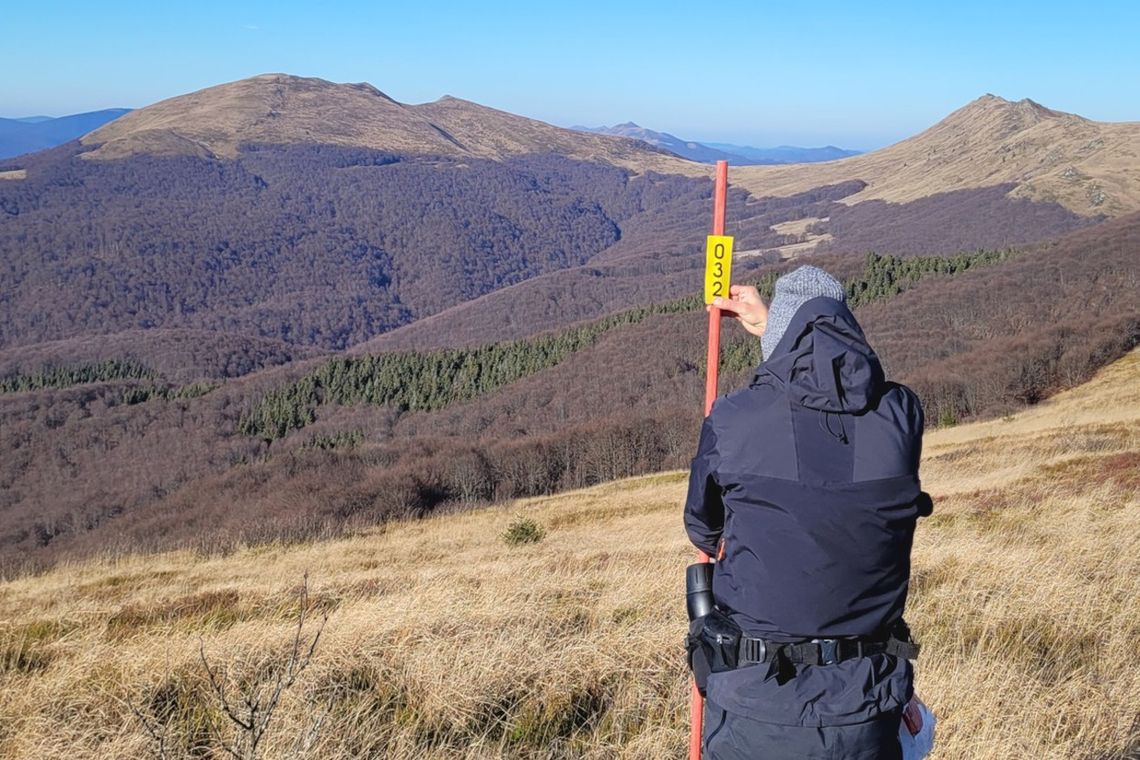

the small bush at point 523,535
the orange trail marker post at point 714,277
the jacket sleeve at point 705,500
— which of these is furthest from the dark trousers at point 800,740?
the small bush at point 523,535

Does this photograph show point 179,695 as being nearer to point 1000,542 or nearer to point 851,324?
point 851,324

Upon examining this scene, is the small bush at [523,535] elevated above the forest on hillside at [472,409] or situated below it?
above

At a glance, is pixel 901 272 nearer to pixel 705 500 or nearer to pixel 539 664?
pixel 539 664

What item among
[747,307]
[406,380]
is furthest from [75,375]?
[747,307]

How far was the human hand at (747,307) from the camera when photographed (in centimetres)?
411

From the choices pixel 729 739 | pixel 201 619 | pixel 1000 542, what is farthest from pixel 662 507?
pixel 729 739

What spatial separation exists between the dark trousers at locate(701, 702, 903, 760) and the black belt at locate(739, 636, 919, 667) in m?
0.24

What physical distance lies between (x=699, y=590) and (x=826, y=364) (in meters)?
1.22

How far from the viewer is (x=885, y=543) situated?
10.3 ft

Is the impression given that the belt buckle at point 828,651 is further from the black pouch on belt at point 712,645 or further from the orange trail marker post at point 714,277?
the orange trail marker post at point 714,277

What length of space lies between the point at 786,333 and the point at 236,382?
496 ft

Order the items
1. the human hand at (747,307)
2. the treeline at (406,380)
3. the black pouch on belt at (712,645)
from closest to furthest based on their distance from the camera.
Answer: the black pouch on belt at (712,645) < the human hand at (747,307) < the treeline at (406,380)

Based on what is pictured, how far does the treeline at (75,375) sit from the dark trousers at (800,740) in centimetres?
17751

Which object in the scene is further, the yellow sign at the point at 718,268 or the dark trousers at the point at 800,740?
the yellow sign at the point at 718,268
